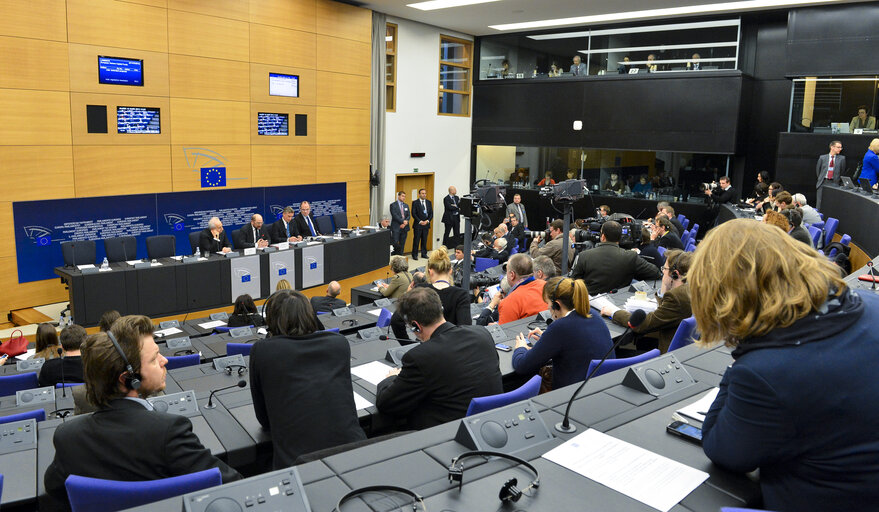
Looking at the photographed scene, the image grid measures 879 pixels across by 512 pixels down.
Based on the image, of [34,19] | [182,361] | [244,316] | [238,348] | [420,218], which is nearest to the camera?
[182,361]

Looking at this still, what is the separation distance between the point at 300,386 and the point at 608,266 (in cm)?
380

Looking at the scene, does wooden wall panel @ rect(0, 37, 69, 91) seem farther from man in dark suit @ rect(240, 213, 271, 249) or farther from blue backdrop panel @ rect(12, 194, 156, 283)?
man in dark suit @ rect(240, 213, 271, 249)

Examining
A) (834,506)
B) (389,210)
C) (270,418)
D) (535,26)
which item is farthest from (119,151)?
(834,506)

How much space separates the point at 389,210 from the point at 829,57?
28.7 ft

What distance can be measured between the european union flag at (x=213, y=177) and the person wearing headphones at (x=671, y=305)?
8.21 meters

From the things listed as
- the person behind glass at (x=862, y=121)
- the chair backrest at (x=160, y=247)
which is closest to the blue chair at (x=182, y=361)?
the chair backrest at (x=160, y=247)

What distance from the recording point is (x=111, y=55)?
910cm

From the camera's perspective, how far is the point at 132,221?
9.78m

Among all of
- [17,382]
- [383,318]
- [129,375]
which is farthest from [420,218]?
[129,375]

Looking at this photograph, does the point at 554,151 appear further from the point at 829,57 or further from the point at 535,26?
the point at 829,57

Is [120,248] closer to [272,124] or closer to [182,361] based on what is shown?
[272,124]

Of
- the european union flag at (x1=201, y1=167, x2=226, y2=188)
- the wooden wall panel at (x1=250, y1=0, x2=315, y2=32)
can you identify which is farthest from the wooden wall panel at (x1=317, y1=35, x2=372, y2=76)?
A: the european union flag at (x1=201, y1=167, x2=226, y2=188)

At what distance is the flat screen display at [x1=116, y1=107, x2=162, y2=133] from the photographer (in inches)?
368

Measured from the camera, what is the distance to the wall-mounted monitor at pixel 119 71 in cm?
907
